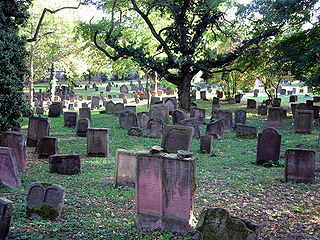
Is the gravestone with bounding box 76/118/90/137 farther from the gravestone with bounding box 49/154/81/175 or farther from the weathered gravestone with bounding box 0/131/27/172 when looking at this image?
the gravestone with bounding box 49/154/81/175

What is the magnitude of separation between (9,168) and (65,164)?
1.76 meters

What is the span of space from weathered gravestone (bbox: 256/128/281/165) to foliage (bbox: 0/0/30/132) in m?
8.33

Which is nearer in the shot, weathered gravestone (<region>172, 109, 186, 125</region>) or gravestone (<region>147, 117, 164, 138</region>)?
gravestone (<region>147, 117, 164, 138</region>)

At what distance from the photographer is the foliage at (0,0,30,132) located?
11406 millimetres

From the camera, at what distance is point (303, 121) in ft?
Answer: 55.1

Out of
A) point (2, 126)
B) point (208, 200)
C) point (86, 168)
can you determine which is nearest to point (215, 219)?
point (208, 200)

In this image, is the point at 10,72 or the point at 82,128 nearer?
the point at 10,72

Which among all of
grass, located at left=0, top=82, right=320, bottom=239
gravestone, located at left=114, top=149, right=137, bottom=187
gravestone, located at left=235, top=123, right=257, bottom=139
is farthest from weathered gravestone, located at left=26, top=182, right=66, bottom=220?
gravestone, located at left=235, top=123, right=257, bottom=139

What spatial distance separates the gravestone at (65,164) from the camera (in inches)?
387

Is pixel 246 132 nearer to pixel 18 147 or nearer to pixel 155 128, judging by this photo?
pixel 155 128

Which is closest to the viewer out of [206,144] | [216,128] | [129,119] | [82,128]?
[206,144]

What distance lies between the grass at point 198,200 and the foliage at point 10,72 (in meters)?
1.62

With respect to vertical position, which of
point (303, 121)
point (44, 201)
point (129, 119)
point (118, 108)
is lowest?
point (44, 201)

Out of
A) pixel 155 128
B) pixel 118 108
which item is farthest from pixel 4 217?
pixel 118 108
